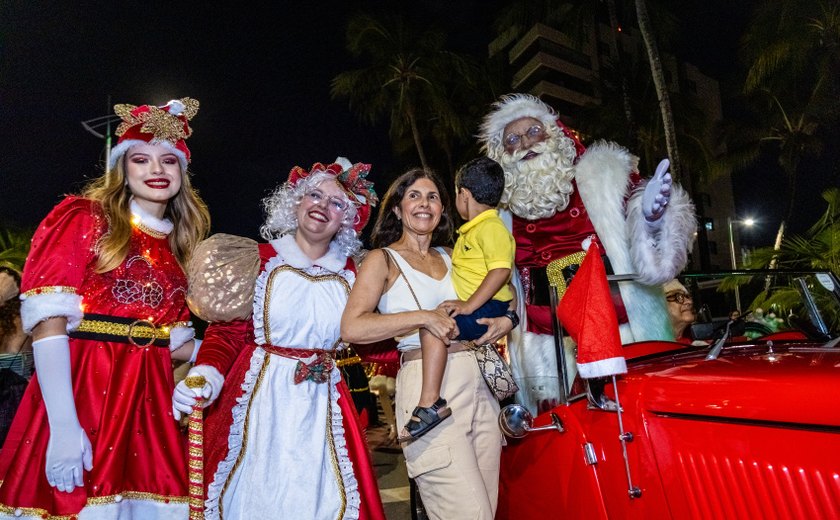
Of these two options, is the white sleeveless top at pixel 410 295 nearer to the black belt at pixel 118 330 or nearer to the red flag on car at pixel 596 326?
the red flag on car at pixel 596 326

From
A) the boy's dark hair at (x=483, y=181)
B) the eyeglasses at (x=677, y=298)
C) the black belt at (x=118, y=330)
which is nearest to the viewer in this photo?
the black belt at (x=118, y=330)

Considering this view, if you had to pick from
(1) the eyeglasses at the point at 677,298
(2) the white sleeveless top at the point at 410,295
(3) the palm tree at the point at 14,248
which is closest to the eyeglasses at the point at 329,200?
(2) the white sleeveless top at the point at 410,295

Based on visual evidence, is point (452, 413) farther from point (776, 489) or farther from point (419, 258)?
point (776, 489)

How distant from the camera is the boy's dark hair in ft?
8.95

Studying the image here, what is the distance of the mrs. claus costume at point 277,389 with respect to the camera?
7.29 ft

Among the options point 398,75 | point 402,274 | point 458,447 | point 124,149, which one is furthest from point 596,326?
point 398,75

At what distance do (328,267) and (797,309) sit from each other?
822 centimetres

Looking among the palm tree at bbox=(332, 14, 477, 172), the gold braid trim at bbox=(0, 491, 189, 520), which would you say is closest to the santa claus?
the gold braid trim at bbox=(0, 491, 189, 520)

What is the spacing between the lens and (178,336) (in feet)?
8.18

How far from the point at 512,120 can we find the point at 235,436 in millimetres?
2524

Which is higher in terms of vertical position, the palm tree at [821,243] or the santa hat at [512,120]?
the santa hat at [512,120]

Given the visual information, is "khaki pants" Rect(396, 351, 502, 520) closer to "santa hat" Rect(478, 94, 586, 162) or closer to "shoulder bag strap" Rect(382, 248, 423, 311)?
"shoulder bag strap" Rect(382, 248, 423, 311)

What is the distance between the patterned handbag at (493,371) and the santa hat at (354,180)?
634 mm

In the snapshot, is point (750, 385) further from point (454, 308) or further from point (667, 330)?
point (667, 330)
